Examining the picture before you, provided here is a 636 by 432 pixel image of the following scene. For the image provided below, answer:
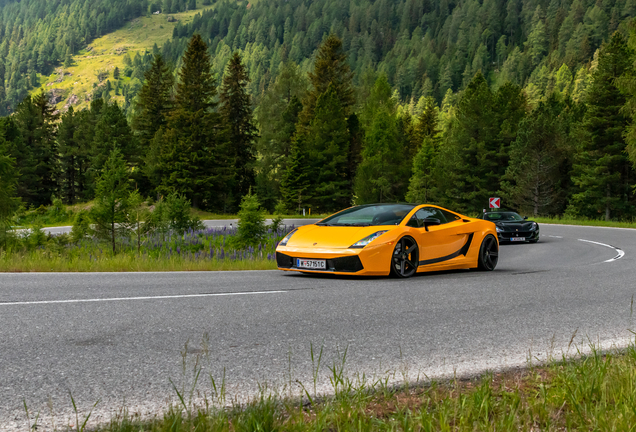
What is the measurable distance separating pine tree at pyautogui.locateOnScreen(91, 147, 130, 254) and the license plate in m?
5.87

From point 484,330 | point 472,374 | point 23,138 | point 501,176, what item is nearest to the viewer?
point 472,374

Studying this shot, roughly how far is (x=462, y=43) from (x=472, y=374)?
666 feet

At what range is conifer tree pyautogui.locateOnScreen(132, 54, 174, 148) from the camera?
218ft

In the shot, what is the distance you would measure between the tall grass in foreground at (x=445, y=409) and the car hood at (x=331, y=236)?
5.59m

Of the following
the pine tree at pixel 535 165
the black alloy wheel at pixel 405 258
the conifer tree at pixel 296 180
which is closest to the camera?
the black alloy wheel at pixel 405 258

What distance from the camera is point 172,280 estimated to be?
30.8 ft

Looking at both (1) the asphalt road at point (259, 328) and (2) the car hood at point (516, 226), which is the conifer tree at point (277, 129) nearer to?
(2) the car hood at point (516, 226)

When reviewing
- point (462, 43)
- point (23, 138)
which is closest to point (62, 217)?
point (23, 138)

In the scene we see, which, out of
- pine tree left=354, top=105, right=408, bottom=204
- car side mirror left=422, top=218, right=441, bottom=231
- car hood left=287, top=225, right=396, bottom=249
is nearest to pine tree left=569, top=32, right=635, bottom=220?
pine tree left=354, top=105, right=408, bottom=204

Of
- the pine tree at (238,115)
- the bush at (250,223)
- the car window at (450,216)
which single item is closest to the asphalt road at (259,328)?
the car window at (450,216)

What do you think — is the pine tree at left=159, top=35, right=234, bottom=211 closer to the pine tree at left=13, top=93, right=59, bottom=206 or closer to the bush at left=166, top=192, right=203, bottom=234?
the pine tree at left=13, top=93, right=59, bottom=206

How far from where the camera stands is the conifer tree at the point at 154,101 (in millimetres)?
66375

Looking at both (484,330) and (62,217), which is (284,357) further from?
(62,217)

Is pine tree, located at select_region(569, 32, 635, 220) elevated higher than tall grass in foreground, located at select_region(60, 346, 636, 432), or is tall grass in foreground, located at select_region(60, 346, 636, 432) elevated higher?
pine tree, located at select_region(569, 32, 635, 220)
